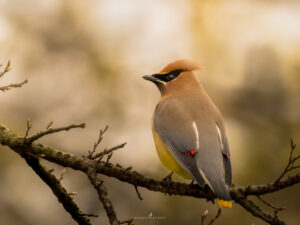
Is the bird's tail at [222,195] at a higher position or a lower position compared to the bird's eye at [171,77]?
lower

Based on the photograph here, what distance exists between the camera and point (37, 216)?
27.7ft

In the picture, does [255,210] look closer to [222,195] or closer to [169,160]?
[222,195]

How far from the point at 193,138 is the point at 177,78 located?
3.59ft

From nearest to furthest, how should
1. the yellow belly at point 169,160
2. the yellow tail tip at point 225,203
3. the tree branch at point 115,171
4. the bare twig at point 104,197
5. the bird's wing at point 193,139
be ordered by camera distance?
the bare twig at point 104,197 < the tree branch at point 115,171 < the yellow tail tip at point 225,203 < the bird's wing at point 193,139 < the yellow belly at point 169,160

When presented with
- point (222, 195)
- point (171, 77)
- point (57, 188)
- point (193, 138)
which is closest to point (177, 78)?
point (171, 77)

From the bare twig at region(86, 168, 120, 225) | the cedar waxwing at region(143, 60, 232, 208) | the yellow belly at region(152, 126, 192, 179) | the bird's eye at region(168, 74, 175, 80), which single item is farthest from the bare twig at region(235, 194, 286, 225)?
the bird's eye at region(168, 74, 175, 80)

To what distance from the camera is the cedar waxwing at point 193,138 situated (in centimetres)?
448

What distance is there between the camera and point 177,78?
5.76 metres

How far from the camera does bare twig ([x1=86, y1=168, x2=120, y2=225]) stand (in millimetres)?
3677

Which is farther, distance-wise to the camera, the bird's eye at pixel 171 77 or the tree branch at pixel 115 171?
the bird's eye at pixel 171 77

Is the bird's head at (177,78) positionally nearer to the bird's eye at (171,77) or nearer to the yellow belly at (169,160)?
the bird's eye at (171,77)

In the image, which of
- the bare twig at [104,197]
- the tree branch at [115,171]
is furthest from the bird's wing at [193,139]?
the bare twig at [104,197]

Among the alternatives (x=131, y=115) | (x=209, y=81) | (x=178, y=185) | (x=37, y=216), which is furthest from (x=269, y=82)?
(x=178, y=185)

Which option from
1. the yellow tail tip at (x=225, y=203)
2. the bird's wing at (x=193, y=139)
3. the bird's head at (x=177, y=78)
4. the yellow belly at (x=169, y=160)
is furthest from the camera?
the bird's head at (x=177, y=78)
